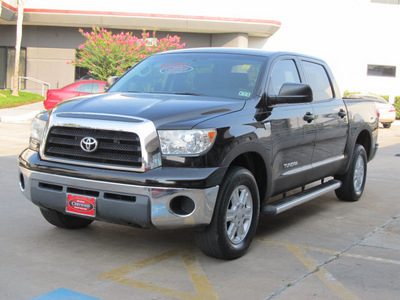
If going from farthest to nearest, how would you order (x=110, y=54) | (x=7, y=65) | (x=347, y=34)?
(x=7, y=65) < (x=347, y=34) < (x=110, y=54)

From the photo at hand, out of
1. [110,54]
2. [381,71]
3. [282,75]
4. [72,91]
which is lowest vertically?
[72,91]

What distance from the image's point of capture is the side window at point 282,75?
5836mm

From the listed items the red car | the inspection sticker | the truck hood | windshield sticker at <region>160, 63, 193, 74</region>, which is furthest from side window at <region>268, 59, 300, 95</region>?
the red car

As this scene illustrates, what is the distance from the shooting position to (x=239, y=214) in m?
5.03

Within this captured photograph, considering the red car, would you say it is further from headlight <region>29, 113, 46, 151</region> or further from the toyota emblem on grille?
the toyota emblem on grille

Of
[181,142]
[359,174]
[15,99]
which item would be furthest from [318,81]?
[15,99]

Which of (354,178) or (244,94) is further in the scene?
(354,178)

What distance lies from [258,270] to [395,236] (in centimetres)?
204

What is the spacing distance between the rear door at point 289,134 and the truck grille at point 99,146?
1.56 m

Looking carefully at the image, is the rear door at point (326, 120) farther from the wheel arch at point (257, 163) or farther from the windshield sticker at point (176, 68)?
the windshield sticker at point (176, 68)

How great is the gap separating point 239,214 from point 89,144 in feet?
4.74

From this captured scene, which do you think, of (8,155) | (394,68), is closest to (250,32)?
(394,68)

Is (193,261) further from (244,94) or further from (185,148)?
(244,94)

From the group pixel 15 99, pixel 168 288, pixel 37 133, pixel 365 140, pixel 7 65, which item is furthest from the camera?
pixel 7 65
